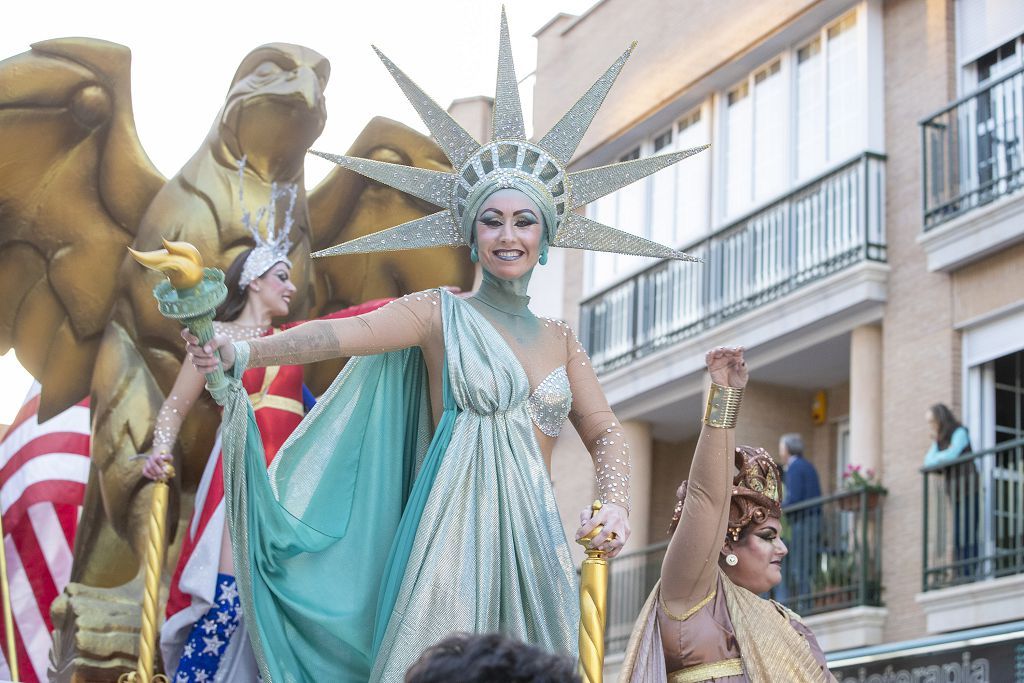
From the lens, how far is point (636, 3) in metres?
19.2

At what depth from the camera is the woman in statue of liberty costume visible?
433cm

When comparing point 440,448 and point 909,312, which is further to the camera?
point 909,312

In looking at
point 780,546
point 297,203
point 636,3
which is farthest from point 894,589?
point 780,546

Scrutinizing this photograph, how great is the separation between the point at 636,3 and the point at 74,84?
41.9 ft

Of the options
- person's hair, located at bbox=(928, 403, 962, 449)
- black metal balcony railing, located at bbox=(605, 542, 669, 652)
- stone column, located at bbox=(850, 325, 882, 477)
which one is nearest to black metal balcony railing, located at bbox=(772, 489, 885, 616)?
stone column, located at bbox=(850, 325, 882, 477)

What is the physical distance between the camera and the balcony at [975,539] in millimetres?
13297

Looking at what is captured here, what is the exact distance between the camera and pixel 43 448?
22.6ft

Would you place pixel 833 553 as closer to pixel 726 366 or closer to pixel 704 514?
pixel 704 514

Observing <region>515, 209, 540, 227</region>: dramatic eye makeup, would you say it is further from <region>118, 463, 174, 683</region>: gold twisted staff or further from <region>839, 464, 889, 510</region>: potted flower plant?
<region>839, 464, 889, 510</region>: potted flower plant

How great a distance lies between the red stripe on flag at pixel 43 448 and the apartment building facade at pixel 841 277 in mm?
7935

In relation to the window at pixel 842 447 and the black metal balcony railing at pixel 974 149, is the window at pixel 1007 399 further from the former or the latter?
the window at pixel 842 447

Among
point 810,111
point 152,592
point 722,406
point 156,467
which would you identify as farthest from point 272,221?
point 810,111

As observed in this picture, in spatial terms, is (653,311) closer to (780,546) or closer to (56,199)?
(56,199)

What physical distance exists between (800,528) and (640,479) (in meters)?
→ 3.38
